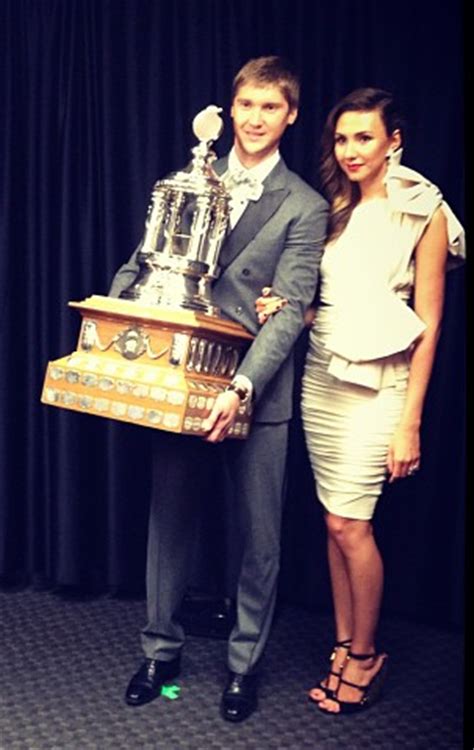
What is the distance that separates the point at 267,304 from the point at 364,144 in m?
0.50

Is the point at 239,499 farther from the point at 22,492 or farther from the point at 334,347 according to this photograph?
the point at 22,492

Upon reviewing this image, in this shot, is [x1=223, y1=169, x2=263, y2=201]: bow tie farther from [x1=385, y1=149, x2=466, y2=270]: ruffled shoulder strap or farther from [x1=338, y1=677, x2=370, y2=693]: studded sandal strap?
[x1=338, y1=677, x2=370, y2=693]: studded sandal strap

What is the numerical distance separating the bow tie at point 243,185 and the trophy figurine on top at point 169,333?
7 centimetres

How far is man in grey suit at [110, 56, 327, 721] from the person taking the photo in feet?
8.16

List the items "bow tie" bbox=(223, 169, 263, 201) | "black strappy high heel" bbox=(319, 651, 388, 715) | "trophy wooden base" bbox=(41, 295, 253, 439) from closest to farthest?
"trophy wooden base" bbox=(41, 295, 253, 439)
"bow tie" bbox=(223, 169, 263, 201)
"black strappy high heel" bbox=(319, 651, 388, 715)

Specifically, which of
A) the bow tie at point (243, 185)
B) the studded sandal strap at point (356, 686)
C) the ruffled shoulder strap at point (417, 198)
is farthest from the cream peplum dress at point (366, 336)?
the studded sandal strap at point (356, 686)

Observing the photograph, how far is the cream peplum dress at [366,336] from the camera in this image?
2479 millimetres

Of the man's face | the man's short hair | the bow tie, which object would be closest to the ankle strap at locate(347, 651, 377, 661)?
the bow tie

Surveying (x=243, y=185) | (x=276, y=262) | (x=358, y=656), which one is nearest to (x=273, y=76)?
(x=243, y=185)

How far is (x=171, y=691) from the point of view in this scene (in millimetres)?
2660

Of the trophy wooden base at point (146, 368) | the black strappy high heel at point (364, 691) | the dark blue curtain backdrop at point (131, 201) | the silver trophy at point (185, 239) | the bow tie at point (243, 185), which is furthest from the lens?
the dark blue curtain backdrop at point (131, 201)

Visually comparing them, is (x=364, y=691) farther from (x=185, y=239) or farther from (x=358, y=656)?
(x=185, y=239)

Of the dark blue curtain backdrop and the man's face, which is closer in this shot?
the man's face

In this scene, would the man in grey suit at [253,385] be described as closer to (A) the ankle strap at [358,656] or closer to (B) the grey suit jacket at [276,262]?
(B) the grey suit jacket at [276,262]
